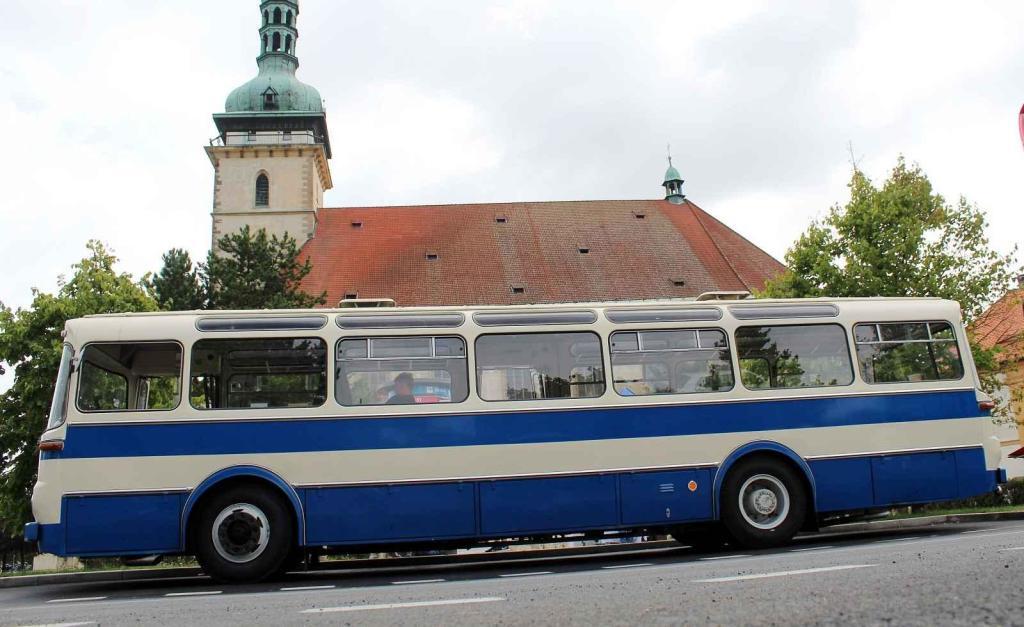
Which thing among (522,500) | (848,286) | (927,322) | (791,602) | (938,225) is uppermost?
(938,225)

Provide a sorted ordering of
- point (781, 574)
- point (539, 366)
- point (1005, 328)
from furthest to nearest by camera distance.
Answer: point (1005, 328) → point (539, 366) → point (781, 574)

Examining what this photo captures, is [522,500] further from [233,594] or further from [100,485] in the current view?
[100,485]

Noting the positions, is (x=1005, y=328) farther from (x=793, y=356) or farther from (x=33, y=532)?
(x=33, y=532)

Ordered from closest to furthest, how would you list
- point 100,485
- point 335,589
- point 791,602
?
point 791,602 → point 335,589 → point 100,485

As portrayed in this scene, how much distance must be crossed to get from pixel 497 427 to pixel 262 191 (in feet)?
129

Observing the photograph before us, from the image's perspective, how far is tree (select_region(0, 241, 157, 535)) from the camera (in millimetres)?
23328

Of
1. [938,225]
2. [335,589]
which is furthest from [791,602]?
[938,225]

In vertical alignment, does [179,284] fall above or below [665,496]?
above

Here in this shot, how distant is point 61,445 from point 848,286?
22851mm

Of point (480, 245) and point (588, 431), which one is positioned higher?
point (480, 245)

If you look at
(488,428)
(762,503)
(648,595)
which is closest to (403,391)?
(488,428)

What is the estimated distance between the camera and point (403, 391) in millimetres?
9242

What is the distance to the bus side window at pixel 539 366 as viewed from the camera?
9.40 m

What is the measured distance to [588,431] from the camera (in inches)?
370
